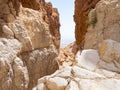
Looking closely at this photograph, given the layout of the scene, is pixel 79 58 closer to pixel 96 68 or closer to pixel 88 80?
pixel 96 68

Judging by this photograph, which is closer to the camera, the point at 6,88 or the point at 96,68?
the point at 96,68

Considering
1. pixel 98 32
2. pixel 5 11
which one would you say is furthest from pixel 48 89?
pixel 5 11

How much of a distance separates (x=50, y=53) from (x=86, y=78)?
20.9 ft

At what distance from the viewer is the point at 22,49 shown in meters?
9.12

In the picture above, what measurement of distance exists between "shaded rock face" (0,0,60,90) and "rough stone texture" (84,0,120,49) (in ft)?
11.7

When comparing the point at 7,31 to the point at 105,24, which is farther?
the point at 7,31

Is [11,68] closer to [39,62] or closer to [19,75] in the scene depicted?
[19,75]

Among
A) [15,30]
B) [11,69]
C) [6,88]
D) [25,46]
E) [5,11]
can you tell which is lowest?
[6,88]

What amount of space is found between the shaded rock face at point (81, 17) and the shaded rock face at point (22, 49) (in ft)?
19.5

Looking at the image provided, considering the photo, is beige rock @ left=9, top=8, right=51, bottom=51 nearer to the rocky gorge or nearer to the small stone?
the rocky gorge

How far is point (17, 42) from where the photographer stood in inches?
352

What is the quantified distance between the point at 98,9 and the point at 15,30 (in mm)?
4048

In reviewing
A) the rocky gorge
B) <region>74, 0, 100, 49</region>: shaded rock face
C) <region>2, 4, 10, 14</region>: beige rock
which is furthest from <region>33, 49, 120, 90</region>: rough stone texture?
<region>74, 0, 100, 49</region>: shaded rock face

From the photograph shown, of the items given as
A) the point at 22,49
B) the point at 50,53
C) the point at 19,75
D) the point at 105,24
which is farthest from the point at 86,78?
the point at 50,53
